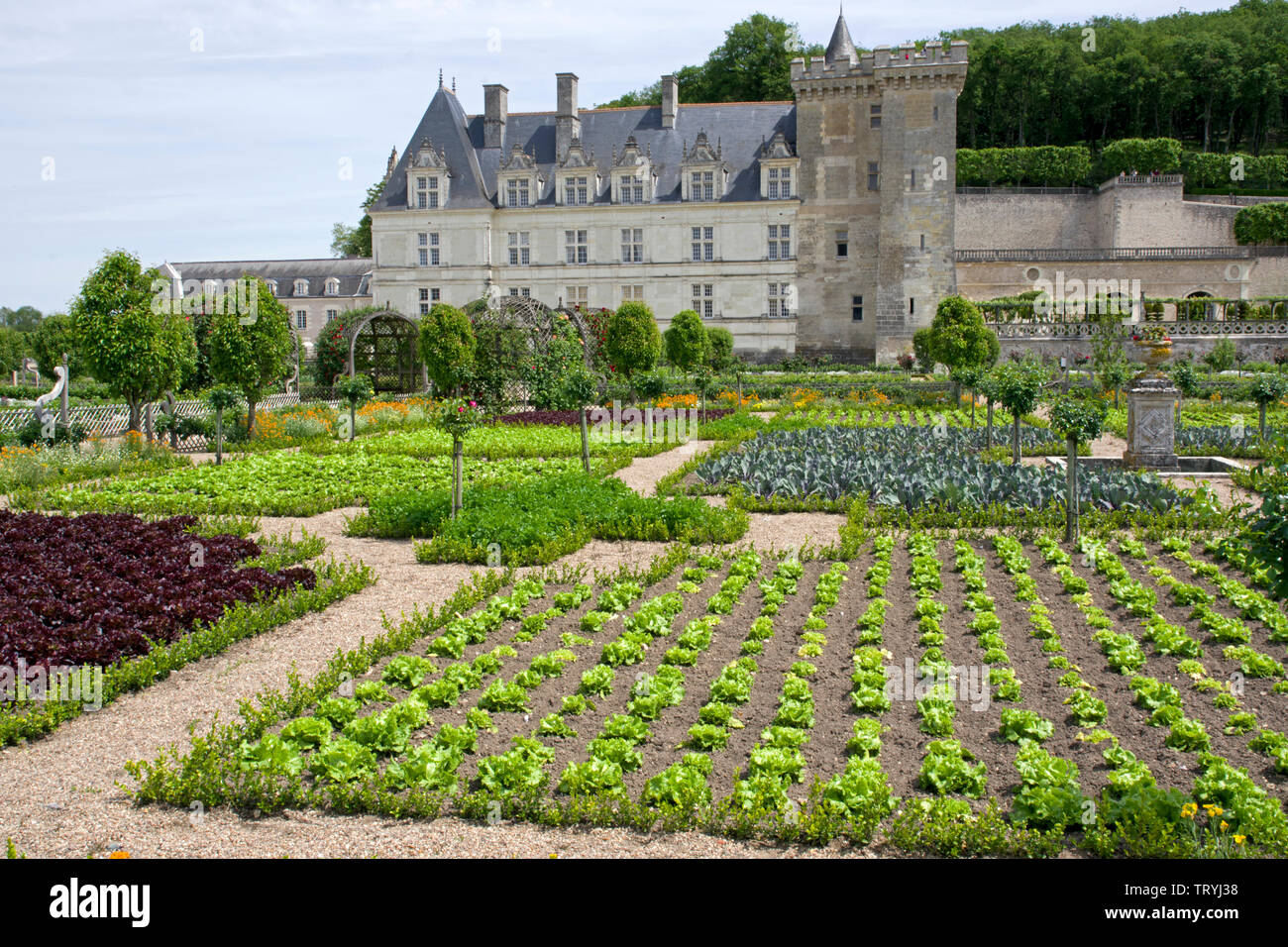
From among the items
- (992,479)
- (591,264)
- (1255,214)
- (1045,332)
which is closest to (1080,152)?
(1255,214)

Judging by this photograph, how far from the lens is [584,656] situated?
7.07 meters

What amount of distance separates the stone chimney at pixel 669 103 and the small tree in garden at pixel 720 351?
10.7 metres

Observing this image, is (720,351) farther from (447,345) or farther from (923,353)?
(447,345)

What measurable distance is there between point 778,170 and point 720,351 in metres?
9.38

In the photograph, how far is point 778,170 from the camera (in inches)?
1655

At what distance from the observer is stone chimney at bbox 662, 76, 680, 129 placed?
4366 centimetres

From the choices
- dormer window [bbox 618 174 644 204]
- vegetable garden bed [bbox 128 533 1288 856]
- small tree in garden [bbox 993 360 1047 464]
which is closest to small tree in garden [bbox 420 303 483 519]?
small tree in garden [bbox 993 360 1047 464]

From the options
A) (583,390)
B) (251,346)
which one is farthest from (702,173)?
(583,390)

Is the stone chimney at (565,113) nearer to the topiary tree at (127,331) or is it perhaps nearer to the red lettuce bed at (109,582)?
the topiary tree at (127,331)

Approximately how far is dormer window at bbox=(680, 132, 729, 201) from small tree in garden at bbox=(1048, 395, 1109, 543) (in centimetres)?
3287

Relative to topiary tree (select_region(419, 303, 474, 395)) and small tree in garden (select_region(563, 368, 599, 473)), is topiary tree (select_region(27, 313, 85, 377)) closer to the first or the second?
topiary tree (select_region(419, 303, 474, 395))

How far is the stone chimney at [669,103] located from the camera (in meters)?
43.7

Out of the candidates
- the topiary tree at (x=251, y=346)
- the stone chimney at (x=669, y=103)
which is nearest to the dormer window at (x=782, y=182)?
the stone chimney at (x=669, y=103)
